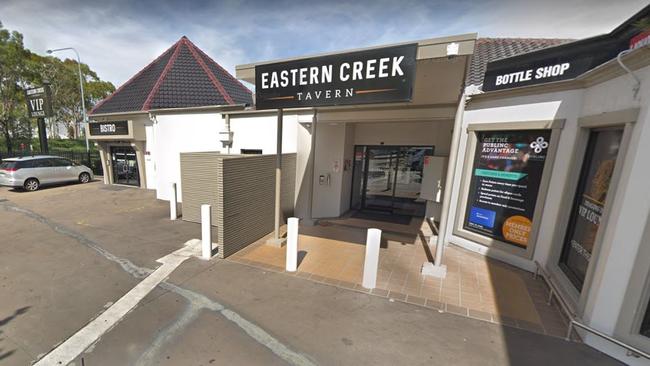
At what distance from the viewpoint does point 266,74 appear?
15.7 feet

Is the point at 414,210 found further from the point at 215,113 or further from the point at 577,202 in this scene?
the point at 215,113

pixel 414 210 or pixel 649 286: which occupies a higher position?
pixel 649 286

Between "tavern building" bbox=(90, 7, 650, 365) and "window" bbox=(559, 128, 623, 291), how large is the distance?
2cm

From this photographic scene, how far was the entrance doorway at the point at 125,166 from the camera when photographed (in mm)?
12898

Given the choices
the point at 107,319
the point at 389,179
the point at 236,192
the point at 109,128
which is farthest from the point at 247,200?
the point at 109,128

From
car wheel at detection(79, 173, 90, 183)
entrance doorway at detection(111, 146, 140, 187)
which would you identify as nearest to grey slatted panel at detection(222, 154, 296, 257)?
entrance doorway at detection(111, 146, 140, 187)

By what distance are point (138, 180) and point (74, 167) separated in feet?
12.1

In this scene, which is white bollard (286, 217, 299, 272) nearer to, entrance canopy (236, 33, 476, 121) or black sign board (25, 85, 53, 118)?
entrance canopy (236, 33, 476, 121)

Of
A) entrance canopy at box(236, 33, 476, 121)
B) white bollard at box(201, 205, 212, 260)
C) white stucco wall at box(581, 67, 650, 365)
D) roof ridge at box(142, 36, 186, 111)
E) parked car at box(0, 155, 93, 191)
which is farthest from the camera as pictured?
roof ridge at box(142, 36, 186, 111)

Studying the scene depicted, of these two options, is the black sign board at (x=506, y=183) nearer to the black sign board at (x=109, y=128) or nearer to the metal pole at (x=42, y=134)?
the black sign board at (x=109, y=128)

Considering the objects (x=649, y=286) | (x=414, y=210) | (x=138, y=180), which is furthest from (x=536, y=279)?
(x=138, y=180)

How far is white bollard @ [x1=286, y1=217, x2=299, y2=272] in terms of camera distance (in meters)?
4.61

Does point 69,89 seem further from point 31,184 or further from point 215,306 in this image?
point 215,306

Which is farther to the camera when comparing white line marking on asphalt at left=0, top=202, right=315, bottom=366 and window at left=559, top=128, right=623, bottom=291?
window at left=559, top=128, right=623, bottom=291
